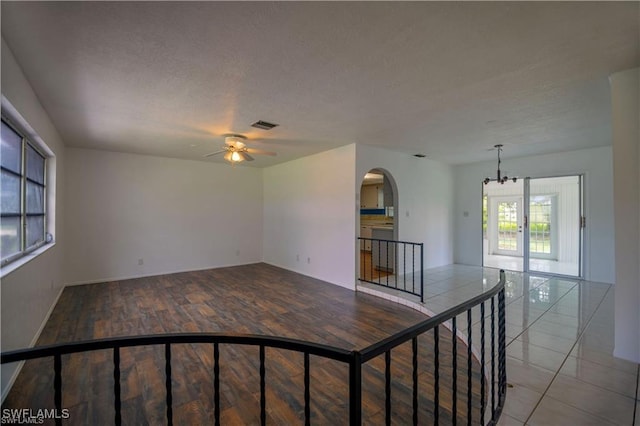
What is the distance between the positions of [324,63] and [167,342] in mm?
2103

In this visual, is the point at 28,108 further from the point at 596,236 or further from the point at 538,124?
the point at 596,236

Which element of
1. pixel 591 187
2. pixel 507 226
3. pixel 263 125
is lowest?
pixel 507 226

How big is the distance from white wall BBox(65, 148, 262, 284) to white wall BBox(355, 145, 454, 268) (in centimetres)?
340

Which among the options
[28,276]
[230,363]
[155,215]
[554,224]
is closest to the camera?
[230,363]

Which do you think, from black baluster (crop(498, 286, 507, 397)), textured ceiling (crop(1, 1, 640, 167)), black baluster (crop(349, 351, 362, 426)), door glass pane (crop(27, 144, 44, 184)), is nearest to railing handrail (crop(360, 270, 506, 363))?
black baluster (crop(349, 351, 362, 426))

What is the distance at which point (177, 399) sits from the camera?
6.80ft

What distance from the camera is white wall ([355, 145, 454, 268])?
211 inches

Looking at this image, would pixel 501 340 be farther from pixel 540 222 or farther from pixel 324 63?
pixel 540 222

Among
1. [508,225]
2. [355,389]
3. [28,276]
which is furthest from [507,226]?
[28,276]

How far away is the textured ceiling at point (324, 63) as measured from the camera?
Answer: 1682 mm

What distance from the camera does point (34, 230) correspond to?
354 cm

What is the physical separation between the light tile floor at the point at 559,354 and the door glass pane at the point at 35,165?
183 inches

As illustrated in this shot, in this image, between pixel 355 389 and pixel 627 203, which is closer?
pixel 355 389

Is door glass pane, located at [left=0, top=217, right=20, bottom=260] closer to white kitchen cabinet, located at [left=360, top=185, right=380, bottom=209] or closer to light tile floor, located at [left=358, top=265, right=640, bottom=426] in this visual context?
light tile floor, located at [left=358, top=265, right=640, bottom=426]
